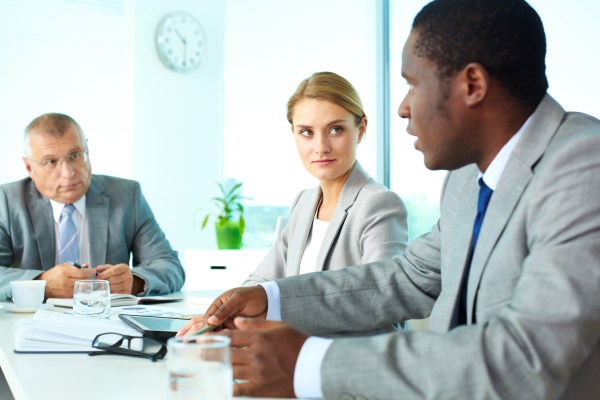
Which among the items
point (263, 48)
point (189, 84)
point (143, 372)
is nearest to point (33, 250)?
point (143, 372)

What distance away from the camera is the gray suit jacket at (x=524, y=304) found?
0.86 meters

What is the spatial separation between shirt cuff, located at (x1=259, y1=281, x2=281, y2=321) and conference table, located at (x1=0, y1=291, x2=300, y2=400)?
0.27 m

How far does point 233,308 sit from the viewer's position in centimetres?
138

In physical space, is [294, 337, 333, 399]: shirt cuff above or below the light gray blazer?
below

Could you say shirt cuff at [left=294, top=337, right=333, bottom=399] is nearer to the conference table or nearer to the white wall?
the conference table

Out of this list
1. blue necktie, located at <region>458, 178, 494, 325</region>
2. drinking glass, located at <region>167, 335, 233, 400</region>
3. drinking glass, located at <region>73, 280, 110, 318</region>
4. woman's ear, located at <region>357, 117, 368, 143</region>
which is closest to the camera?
drinking glass, located at <region>167, 335, 233, 400</region>

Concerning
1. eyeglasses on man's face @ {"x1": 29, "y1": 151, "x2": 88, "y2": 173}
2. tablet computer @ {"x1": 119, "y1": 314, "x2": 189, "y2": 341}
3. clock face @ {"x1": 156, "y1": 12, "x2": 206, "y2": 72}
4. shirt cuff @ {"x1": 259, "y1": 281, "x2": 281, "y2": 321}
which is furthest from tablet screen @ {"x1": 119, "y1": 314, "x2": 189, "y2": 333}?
clock face @ {"x1": 156, "y1": 12, "x2": 206, "y2": 72}

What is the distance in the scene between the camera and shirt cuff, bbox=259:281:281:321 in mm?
1431

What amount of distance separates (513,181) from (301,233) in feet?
4.07

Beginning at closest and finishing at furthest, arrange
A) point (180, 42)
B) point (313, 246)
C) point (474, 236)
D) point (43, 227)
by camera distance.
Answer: point (474, 236)
point (313, 246)
point (43, 227)
point (180, 42)

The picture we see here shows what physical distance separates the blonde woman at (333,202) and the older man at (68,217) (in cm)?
68

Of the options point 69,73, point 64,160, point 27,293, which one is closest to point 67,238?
point 64,160

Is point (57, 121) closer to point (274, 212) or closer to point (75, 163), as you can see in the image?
point (75, 163)

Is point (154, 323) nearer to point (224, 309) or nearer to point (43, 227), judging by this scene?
point (224, 309)
